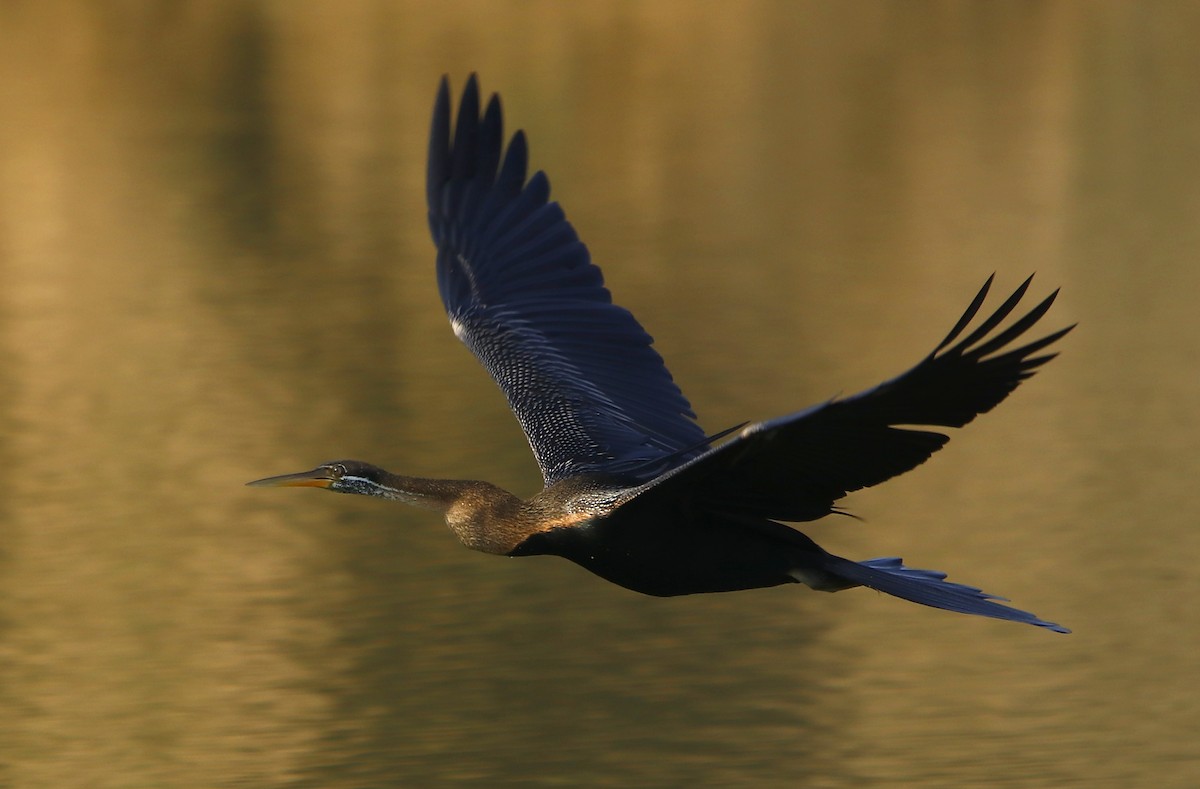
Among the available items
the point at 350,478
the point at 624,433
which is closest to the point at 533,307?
the point at 624,433

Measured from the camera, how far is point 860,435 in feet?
17.0

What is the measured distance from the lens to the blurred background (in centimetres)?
791

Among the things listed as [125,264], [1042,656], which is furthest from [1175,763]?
[125,264]

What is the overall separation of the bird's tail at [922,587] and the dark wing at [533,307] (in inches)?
43.7

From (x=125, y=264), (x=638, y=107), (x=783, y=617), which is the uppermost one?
(x=638, y=107)

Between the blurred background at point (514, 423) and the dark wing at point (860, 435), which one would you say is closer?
the dark wing at point (860, 435)

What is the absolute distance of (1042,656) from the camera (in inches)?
330

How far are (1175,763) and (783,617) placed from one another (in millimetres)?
1997

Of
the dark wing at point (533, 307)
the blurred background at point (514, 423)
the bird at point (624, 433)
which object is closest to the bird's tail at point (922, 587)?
the bird at point (624, 433)

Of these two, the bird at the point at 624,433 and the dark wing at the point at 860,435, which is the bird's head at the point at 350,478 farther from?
the dark wing at the point at 860,435

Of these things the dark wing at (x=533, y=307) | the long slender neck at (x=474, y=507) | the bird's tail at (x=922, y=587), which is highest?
the dark wing at (x=533, y=307)

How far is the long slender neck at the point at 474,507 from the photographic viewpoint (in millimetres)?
6070

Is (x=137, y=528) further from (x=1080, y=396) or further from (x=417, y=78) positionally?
(x=417, y=78)

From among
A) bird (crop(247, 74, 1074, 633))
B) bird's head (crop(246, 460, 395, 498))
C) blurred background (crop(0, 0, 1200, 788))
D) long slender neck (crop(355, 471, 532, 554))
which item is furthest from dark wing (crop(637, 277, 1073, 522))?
blurred background (crop(0, 0, 1200, 788))
